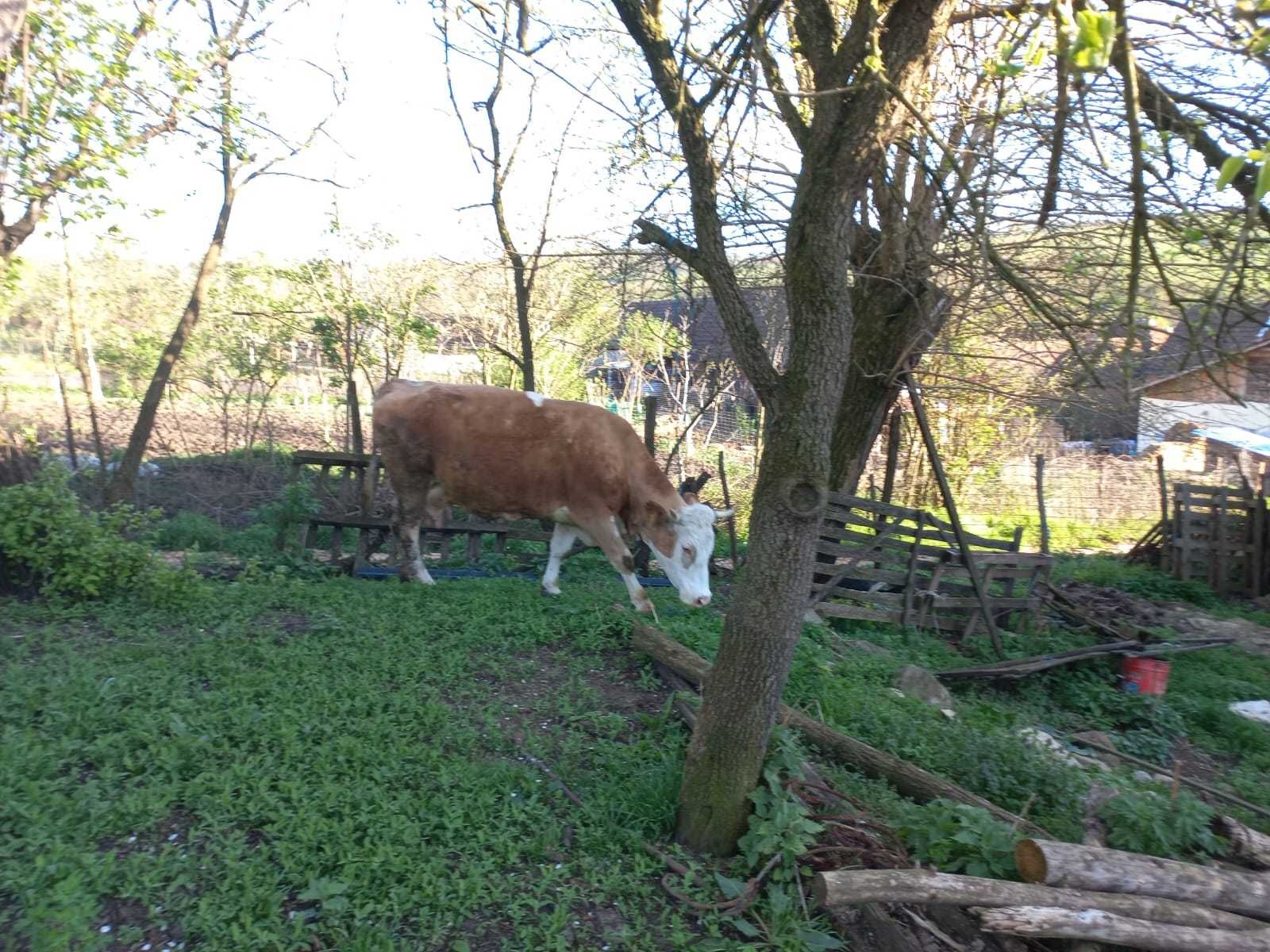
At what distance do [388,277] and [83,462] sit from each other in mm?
5047

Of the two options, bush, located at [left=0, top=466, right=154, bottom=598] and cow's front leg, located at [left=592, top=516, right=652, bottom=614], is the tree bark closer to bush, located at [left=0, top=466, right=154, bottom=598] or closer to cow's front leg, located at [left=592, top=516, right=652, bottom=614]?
cow's front leg, located at [left=592, top=516, right=652, bottom=614]

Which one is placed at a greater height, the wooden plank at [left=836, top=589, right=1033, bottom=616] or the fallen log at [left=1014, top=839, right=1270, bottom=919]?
the wooden plank at [left=836, top=589, right=1033, bottom=616]

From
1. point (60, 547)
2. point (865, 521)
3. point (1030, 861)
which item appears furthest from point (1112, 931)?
point (60, 547)

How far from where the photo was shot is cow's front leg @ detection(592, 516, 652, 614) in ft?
26.5

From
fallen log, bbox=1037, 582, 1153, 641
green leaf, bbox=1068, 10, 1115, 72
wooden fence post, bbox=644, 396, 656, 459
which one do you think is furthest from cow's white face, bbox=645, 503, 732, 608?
green leaf, bbox=1068, 10, 1115, 72

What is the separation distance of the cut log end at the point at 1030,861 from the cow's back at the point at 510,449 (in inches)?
211

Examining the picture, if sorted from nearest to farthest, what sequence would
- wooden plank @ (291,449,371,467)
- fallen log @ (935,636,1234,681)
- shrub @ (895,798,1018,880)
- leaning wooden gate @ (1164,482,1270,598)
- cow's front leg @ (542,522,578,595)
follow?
1. shrub @ (895,798,1018,880)
2. fallen log @ (935,636,1234,681)
3. cow's front leg @ (542,522,578,595)
4. wooden plank @ (291,449,371,467)
5. leaning wooden gate @ (1164,482,1270,598)

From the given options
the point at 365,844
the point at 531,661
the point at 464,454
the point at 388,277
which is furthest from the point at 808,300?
the point at 388,277

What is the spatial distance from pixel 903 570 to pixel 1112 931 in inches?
242

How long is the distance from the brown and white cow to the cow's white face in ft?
0.03

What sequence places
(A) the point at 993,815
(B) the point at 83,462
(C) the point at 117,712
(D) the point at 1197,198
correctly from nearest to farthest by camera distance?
(A) the point at 993,815 < (C) the point at 117,712 < (D) the point at 1197,198 < (B) the point at 83,462

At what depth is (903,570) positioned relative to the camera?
930 centimetres

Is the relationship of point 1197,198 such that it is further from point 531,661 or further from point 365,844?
point 365,844

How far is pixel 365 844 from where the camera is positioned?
147 inches
